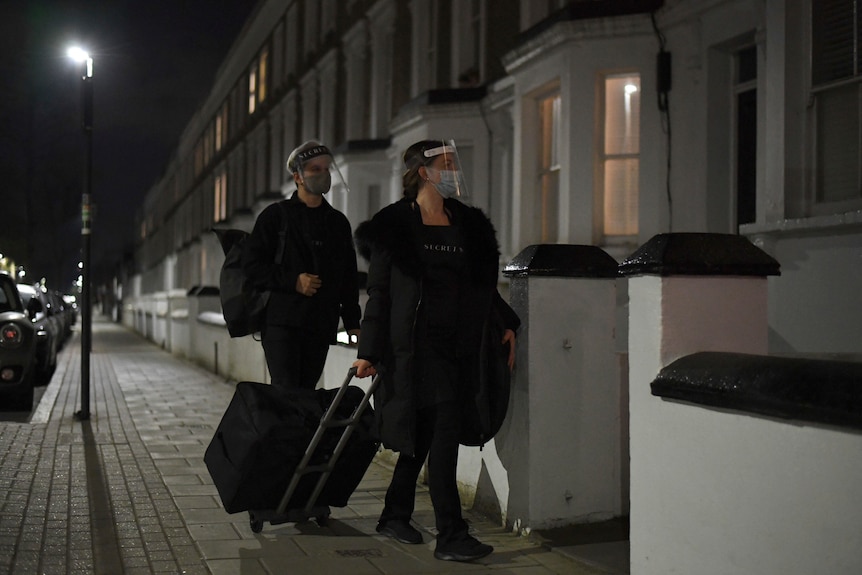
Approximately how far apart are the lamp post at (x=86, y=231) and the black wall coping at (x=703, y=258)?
8268mm

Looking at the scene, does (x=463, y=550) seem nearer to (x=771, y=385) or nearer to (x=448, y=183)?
(x=448, y=183)

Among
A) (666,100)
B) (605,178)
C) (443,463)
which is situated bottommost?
(443,463)

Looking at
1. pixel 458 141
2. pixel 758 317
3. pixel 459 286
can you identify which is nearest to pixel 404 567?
pixel 459 286

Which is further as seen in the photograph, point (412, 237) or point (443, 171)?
point (443, 171)

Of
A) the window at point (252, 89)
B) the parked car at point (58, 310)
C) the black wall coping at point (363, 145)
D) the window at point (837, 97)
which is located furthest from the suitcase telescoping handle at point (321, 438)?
the window at point (252, 89)

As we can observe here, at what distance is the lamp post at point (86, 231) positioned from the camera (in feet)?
36.0

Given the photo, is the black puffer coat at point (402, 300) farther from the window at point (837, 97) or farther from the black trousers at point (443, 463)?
the window at point (837, 97)

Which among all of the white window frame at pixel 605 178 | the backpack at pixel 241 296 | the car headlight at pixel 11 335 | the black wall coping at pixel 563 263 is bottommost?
the car headlight at pixel 11 335

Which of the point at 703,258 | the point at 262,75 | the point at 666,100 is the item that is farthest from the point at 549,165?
the point at 262,75

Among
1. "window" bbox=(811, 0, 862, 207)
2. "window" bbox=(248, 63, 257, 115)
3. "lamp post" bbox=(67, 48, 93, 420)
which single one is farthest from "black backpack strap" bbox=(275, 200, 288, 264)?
"window" bbox=(248, 63, 257, 115)

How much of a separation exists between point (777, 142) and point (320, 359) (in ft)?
14.3

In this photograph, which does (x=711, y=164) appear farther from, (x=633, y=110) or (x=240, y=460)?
(x=240, y=460)

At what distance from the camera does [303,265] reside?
5625mm

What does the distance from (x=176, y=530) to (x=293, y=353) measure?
45.6 inches
